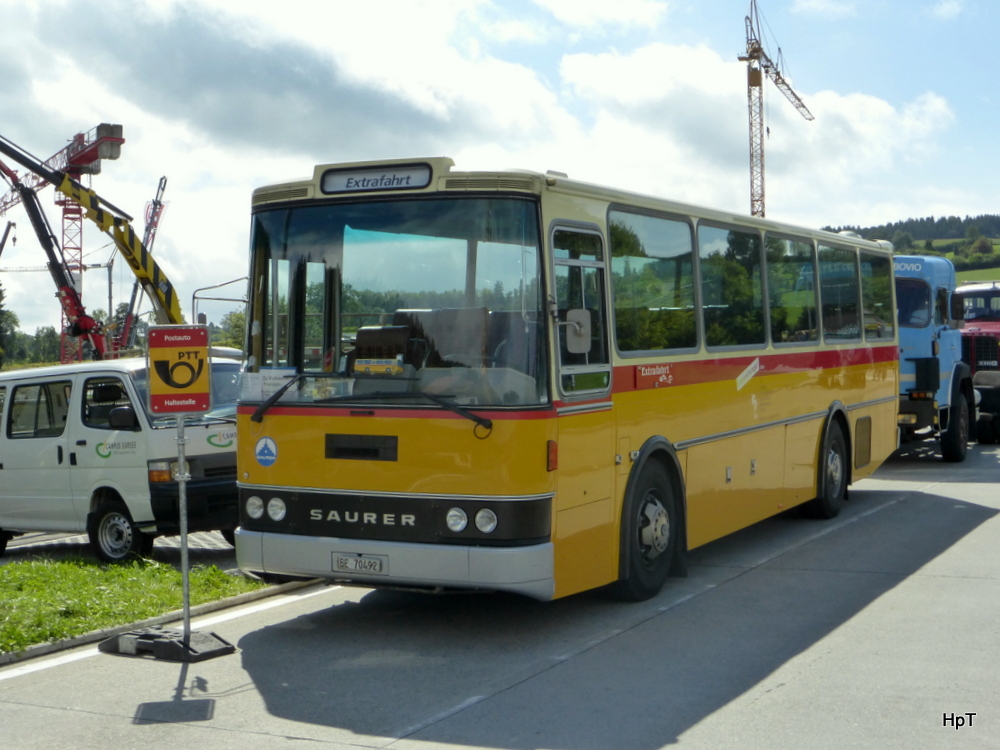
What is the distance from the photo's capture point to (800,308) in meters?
12.0

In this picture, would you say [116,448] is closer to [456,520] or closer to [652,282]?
[456,520]

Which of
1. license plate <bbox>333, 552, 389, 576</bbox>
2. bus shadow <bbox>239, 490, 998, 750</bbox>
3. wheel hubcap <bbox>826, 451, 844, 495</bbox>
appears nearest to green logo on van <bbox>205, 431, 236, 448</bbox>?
bus shadow <bbox>239, 490, 998, 750</bbox>

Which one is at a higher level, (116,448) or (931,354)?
(931,354)

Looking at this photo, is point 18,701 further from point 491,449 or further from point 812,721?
point 812,721

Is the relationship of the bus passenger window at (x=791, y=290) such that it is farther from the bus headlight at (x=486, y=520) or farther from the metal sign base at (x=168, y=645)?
the metal sign base at (x=168, y=645)

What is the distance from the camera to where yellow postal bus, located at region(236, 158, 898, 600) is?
7328mm

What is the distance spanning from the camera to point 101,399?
1184 centimetres

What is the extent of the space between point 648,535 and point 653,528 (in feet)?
0.29

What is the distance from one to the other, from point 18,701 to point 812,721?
4270 millimetres

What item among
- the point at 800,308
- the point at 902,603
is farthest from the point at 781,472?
the point at 902,603

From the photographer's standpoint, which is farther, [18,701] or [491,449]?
[491,449]

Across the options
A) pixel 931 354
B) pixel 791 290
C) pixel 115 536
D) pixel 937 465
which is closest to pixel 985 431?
pixel 937 465

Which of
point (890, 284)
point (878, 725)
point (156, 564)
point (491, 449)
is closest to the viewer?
point (878, 725)

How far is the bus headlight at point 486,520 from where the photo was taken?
7281mm
